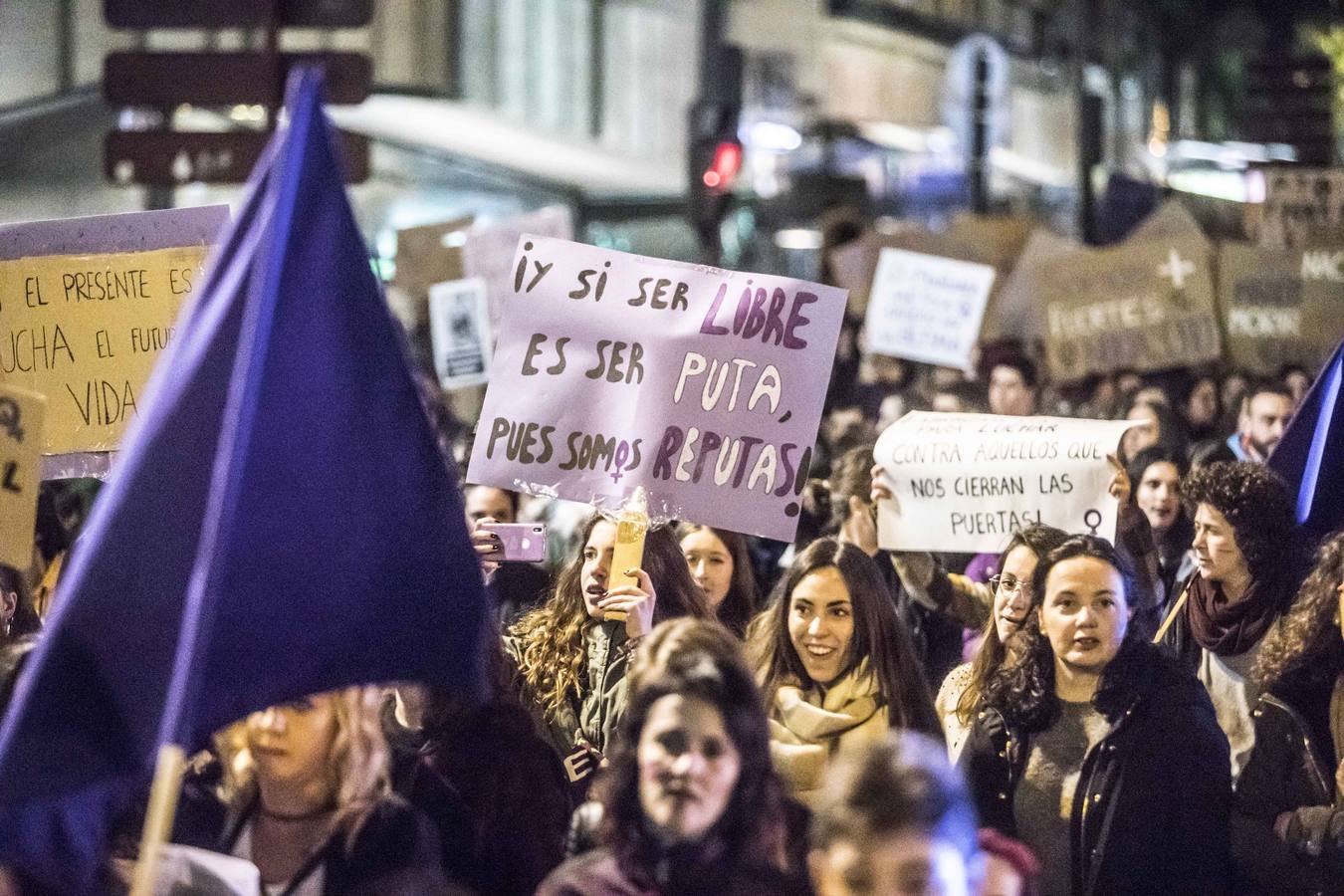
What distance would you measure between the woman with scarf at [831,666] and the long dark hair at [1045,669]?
0.18 m

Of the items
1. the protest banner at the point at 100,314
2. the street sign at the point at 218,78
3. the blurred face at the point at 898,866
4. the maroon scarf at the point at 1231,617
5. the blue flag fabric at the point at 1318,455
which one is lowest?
the blurred face at the point at 898,866

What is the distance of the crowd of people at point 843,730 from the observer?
11.9 ft

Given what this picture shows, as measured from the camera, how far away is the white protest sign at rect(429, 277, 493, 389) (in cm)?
1220

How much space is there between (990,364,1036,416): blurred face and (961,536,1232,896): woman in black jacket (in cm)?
573

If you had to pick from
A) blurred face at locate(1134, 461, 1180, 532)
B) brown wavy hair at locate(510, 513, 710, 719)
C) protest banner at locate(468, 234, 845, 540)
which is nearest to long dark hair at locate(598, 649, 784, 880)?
brown wavy hair at locate(510, 513, 710, 719)

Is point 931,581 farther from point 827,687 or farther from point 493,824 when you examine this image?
point 493,824

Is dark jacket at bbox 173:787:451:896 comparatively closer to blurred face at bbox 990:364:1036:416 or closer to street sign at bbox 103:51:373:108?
blurred face at bbox 990:364:1036:416

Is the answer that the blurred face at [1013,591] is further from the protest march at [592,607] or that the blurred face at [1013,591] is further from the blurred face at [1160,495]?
the blurred face at [1160,495]

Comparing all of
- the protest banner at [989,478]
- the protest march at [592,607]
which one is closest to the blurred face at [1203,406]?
the protest march at [592,607]

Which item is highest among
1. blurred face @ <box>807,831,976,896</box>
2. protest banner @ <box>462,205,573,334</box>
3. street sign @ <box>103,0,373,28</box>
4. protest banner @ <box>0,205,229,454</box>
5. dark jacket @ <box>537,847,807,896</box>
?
street sign @ <box>103,0,373,28</box>

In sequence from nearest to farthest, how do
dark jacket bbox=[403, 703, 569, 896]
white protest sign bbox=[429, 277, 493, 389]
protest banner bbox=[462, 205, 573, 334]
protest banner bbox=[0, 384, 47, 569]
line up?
dark jacket bbox=[403, 703, 569, 896]
protest banner bbox=[0, 384, 47, 569]
white protest sign bbox=[429, 277, 493, 389]
protest banner bbox=[462, 205, 573, 334]

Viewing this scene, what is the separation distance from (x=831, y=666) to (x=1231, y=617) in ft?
4.47

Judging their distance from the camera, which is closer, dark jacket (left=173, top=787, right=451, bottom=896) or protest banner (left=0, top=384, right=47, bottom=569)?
dark jacket (left=173, top=787, right=451, bottom=896)

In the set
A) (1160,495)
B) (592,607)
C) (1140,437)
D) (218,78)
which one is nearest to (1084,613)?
(592,607)
